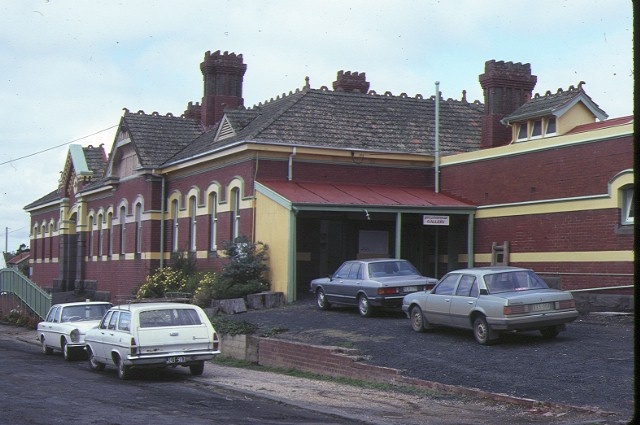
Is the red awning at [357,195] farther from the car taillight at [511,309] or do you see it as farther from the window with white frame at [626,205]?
the car taillight at [511,309]

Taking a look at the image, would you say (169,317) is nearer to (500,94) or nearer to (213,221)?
(213,221)

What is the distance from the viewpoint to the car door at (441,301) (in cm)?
1991

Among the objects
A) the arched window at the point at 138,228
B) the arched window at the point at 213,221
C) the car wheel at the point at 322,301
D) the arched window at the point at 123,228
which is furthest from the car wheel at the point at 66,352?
the arched window at the point at 123,228

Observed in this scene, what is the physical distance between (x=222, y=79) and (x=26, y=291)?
1470cm

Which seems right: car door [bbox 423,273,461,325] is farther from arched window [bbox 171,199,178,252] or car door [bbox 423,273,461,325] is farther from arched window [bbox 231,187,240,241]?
arched window [bbox 171,199,178,252]

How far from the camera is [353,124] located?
1330 inches

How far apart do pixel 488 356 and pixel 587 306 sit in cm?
829

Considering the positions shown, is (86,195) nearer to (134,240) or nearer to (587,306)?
(134,240)

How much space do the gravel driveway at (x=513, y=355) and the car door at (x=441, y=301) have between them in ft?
1.28

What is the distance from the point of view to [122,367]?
62.0 feet

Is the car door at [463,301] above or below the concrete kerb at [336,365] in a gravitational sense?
above

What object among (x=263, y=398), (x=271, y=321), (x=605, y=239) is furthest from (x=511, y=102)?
(x=263, y=398)

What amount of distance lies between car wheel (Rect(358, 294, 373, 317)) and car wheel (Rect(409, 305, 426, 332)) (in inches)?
116

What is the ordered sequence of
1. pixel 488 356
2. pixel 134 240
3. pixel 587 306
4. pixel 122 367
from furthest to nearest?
pixel 134 240 → pixel 587 306 → pixel 122 367 → pixel 488 356
